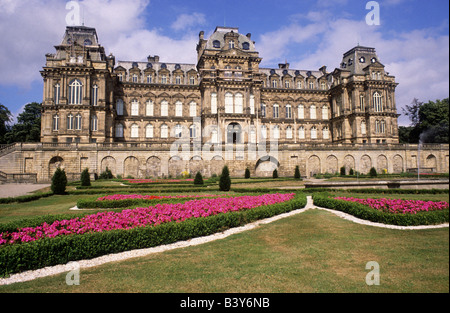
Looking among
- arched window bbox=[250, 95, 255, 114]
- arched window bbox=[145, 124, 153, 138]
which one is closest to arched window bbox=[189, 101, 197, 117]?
arched window bbox=[145, 124, 153, 138]

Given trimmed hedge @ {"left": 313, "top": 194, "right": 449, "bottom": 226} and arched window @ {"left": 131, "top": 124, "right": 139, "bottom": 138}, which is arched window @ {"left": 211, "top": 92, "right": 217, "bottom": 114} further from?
trimmed hedge @ {"left": 313, "top": 194, "right": 449, "bottom": 226}

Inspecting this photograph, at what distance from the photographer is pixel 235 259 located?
26.1ft

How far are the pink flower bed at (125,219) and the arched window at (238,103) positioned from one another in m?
35.7

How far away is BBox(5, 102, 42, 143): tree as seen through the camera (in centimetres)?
5538

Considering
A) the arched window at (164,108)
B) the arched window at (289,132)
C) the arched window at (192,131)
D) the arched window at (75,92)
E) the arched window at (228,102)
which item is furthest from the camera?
the arched window at (289,132)

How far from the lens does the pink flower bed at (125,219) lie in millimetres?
9625

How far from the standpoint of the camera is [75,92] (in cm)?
4456

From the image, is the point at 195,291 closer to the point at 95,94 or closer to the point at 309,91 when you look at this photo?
the point at 95,94

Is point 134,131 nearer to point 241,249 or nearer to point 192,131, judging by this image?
point 192,131

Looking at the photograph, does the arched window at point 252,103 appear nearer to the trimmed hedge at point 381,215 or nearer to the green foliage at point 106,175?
the green foliage at point 106,175

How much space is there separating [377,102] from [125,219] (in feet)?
180

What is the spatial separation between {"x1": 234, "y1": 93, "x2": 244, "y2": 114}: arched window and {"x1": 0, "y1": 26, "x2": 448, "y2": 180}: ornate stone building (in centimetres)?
18

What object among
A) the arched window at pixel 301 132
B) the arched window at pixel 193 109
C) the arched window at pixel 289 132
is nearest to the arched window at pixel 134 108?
the arched window at pixel 193 109
